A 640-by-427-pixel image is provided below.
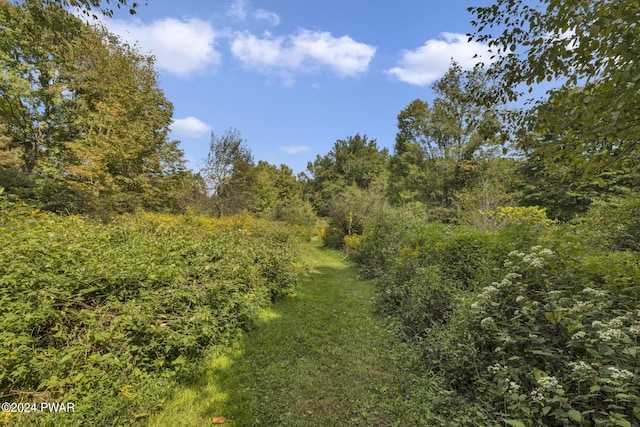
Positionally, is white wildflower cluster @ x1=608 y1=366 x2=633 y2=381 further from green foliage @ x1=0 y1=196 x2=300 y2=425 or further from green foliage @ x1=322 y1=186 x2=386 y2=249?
green foliage @ x1=322 y1=186 x2=386 y2=249

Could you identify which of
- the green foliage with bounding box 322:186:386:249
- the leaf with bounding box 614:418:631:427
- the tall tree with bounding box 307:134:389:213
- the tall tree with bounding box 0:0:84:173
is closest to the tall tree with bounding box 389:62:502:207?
the green foliage with bounding box 322:186:386:249

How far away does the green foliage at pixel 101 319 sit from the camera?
2.04 metres

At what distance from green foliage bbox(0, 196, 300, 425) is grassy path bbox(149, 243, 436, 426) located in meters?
0.34

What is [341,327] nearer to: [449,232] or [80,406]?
[449,232]

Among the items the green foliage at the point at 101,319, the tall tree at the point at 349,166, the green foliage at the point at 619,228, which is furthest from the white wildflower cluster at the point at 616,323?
the tall tree at the point at 349,166

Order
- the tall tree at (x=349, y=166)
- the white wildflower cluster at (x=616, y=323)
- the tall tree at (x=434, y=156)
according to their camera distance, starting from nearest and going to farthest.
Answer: the white wildflower cluster at (x=616, y=323) < the tall tree at (x=434, y=156) < the tall tree at (x=349, y=166)

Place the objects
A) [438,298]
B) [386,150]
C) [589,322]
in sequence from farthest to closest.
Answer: [386,150], [438,298], [589,322]

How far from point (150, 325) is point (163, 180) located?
1404 centimetres

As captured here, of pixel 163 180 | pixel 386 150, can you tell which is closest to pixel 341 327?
pixel 163 180

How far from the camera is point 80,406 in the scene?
2.02m

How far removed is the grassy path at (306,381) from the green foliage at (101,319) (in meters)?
0.34

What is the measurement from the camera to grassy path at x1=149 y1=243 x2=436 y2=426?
252 centimetres

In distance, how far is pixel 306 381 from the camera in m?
3.12

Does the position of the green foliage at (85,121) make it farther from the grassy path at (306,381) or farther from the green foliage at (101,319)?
the grassy path at (306,381)
